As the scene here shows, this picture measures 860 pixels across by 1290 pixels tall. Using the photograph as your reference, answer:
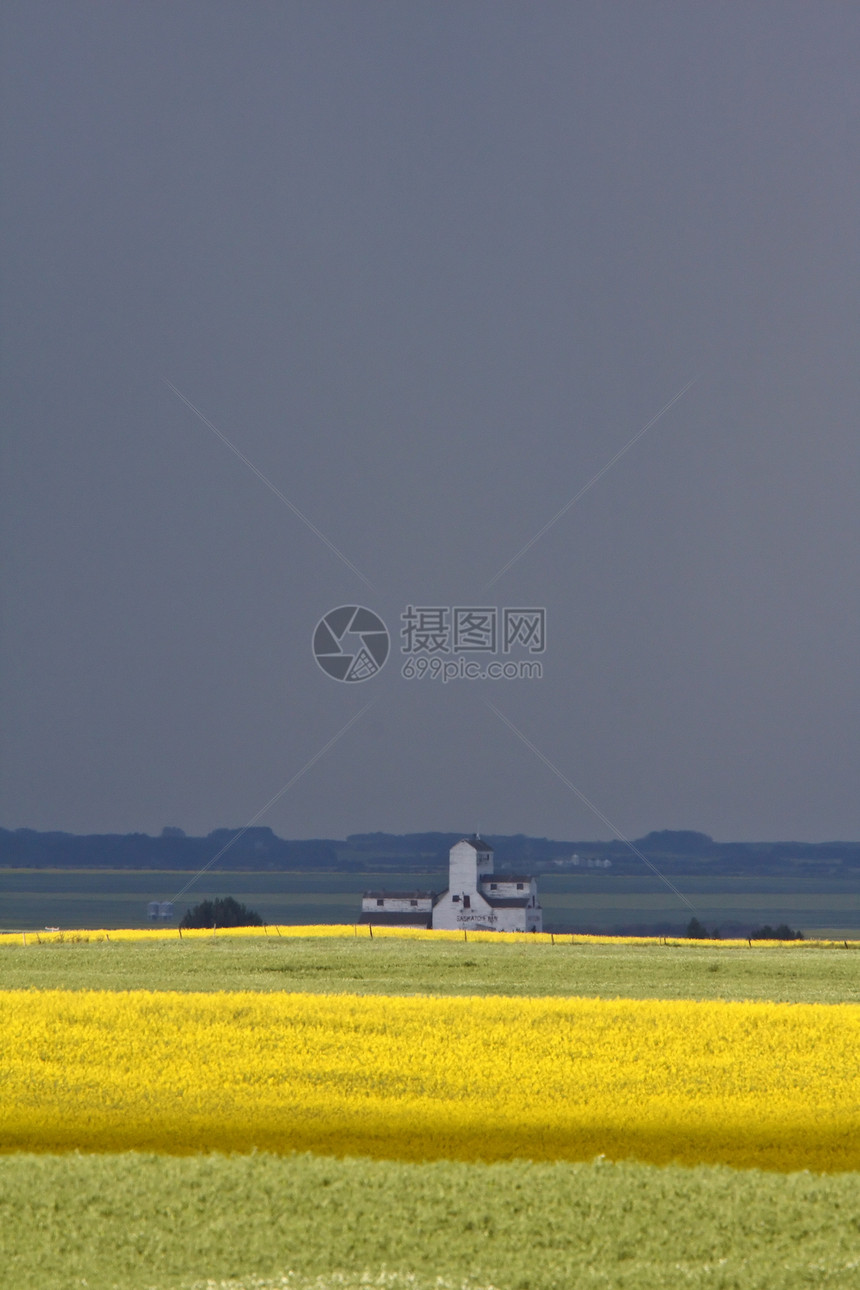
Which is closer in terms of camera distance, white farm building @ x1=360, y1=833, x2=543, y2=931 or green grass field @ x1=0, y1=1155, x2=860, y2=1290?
green grass field @ x1=0, y1=1155, x2=860, y2=1290

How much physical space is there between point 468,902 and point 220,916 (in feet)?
90.6

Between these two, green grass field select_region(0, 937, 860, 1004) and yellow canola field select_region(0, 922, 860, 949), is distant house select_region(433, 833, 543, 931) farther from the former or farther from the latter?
green grass field select_region(0, 937, 860, 1004)

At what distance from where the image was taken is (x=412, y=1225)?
13.0 metres

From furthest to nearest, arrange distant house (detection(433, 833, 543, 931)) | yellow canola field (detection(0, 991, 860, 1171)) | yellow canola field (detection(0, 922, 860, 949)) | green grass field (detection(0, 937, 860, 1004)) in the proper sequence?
distant house (detection(433, 833, 543, 931)) < yellow canola field (detection(0, 922, 860, 949)) < green grass field (detection(0, 937, 860, 1004)) < yellow canola field (detection(0, 991, 860, 1171))

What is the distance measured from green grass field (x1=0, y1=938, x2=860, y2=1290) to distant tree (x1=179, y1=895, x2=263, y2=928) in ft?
307

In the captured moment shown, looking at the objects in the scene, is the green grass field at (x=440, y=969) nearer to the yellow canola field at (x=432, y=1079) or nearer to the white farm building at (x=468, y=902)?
the yellow canola field at (x=432, y=1079)

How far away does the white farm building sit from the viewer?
90.1 m

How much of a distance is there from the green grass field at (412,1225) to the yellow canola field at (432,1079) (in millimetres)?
1800

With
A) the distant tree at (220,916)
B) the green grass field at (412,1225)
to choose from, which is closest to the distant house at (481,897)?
the distant tree at (220,916)

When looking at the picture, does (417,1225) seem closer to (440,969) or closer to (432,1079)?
(432,1079)

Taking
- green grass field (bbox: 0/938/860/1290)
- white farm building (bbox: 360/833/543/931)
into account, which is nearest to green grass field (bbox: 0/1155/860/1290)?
green grass field (bbox: 0/938/860/1290)

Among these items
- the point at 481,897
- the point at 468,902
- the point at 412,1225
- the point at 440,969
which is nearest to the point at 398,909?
the point at 468,902

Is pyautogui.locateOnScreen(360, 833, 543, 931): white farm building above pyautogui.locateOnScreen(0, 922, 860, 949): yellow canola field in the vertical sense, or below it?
above

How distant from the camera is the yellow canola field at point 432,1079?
17.1m
